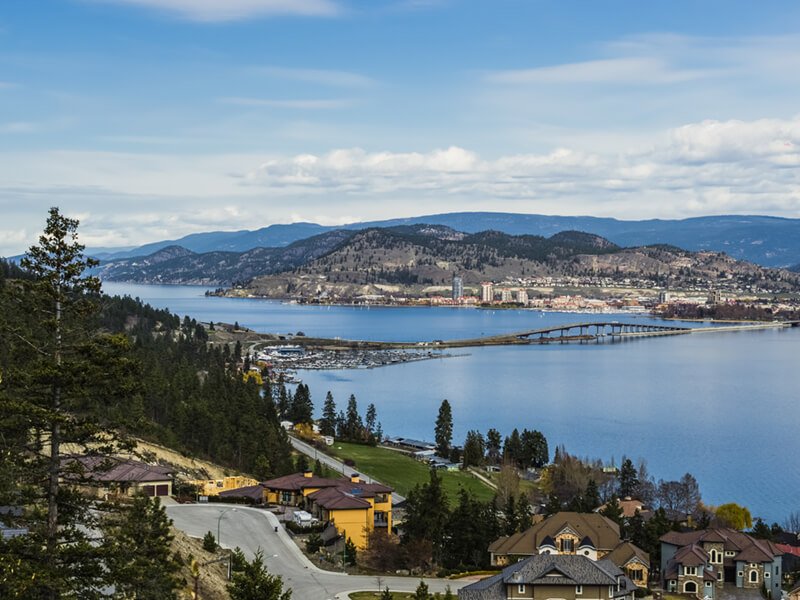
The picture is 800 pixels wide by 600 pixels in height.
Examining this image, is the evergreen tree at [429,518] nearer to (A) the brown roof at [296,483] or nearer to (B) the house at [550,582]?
(A) the brown roof at [296,483]

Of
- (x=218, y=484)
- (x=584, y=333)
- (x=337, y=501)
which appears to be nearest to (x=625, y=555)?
(x=337, y=501)

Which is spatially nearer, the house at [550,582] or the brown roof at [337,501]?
the house at [550,582]

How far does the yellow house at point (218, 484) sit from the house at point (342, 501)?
160 centimetres

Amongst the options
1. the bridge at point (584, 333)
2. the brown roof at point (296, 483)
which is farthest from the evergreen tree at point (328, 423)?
the bridge at point (584, 333)

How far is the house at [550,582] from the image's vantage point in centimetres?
2408

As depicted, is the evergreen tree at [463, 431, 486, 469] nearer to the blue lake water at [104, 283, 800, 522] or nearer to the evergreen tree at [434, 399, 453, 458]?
the evergreen tree at [434, 399, 453, 458]

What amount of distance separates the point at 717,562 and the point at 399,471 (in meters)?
20.1

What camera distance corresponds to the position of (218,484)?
34.6 m

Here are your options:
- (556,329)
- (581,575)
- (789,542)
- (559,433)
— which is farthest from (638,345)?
(581,575)

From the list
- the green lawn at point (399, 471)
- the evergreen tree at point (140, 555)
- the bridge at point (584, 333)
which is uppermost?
the evergreen tree at point (140, 555)

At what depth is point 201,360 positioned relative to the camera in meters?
79.2

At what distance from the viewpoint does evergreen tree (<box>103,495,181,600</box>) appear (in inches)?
427

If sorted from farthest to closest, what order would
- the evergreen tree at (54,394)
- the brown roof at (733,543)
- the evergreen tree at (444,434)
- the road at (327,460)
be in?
1. the evergreen tree at (444,434)
2. the road at (327,460)
3. the brown roof at (733,543)
4. the evergreen tree at (54,394)

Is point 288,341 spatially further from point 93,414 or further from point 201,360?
point 93,414
